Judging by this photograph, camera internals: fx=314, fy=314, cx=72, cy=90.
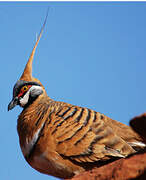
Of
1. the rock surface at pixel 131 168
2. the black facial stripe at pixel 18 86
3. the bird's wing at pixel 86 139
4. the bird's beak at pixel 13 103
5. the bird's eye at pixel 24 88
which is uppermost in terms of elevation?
the black facial stripe at pixel 18 86

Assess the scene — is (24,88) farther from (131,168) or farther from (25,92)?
(131,168)

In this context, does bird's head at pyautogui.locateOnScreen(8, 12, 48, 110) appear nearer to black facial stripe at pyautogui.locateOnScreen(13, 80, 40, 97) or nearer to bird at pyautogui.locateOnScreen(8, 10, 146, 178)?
black facial stripe at pyautogui.locateOnScreen(13, 80, 40, 97)

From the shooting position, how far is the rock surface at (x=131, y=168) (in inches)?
100

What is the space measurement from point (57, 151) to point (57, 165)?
0.17 metres

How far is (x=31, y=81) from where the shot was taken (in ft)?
17.2

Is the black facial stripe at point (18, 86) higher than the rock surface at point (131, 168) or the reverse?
higher

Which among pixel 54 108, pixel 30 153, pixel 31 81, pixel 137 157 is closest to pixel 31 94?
pixel 31 81

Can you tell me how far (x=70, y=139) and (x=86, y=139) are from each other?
20cm

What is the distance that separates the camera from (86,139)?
3.98 metres

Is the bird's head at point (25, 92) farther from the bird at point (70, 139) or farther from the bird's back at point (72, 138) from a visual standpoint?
the bird's back at point (72, 138)

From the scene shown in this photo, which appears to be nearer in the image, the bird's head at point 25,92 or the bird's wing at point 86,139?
the bird's wing at point 86,139

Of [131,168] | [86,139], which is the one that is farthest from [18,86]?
[131,168]

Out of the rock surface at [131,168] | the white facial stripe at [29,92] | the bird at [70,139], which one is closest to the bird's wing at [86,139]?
the bird at [70,139]

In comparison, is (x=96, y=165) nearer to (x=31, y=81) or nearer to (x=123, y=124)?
(x=123, y=124)
